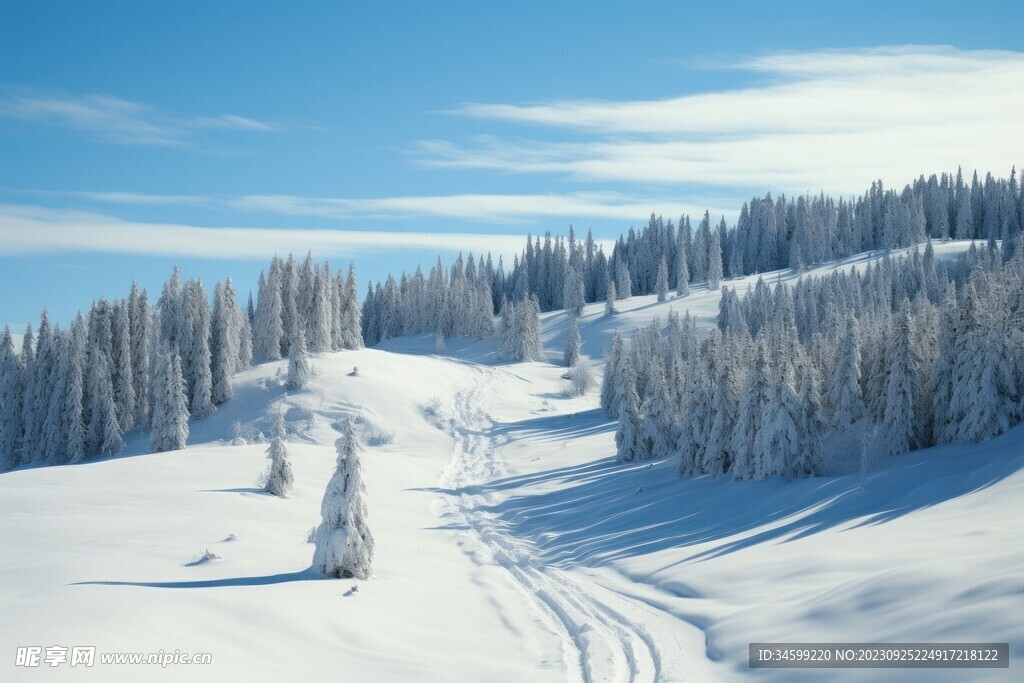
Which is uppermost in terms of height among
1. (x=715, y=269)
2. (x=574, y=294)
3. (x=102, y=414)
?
(x=715, y=269)

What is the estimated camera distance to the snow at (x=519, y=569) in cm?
1719

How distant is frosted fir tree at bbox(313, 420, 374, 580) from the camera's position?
24.9 m

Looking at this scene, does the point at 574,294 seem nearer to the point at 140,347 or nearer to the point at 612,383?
the point at 612,383

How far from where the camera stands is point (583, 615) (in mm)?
24375

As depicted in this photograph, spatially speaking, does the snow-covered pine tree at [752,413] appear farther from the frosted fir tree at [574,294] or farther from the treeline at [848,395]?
the frosted fir tree at [574,294]

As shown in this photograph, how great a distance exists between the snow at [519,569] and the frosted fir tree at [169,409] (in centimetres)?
1596

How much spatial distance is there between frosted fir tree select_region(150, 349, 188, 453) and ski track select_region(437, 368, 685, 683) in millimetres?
33239

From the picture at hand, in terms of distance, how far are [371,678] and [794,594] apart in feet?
42.7

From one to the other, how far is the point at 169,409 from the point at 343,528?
1954 inches

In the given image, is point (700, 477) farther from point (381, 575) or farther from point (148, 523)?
point (148, 523)

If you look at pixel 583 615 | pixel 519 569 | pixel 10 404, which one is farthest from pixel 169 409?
pixel 583 615

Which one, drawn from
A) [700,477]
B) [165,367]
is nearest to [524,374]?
[165,367]

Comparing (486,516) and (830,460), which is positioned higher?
(830,460)

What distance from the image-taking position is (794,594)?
2278 centimetres
